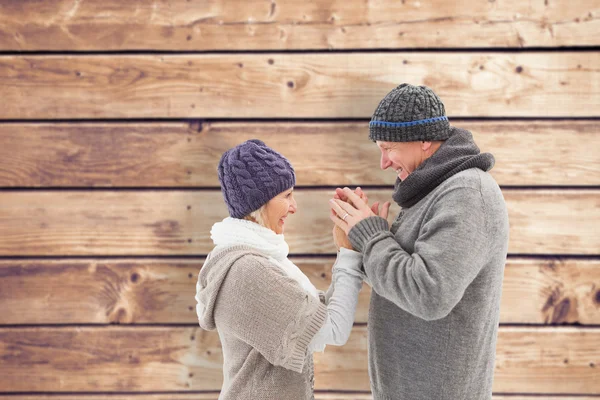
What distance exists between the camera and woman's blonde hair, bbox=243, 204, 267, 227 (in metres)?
1.39

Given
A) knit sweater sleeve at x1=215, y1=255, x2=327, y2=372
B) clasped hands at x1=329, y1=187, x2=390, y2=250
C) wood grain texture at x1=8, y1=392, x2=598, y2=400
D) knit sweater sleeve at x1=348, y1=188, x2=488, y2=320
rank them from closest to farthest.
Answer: knit sweater sleeve at x1=348, y1=188, x2=488, y2=320, knit sweater sleeve at x1=215, y1=255, x2=327, y2=372, clasped hands at x1=329, y1=187, x2=390, y2=250, wood grain texture at x1=8, y1=392, x2=598, y2=400

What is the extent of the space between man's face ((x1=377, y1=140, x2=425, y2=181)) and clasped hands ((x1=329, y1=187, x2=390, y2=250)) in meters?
0.14

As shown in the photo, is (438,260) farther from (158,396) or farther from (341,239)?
(158,396)

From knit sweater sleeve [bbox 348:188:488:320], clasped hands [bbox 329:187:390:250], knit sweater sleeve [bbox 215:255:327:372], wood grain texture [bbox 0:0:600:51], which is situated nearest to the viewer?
knit sweater sleeve [bbox 348:188:488:320]

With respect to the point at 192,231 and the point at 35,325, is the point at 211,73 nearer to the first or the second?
the point at 192,231

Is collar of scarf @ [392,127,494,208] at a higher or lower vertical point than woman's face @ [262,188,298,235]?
higher

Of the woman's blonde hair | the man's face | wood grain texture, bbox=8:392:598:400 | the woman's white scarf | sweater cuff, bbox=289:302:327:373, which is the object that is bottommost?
wood grain texture, bbox=8:392:598:400

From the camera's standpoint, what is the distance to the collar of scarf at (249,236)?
1.35 m

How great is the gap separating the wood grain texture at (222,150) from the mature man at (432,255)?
0.52m

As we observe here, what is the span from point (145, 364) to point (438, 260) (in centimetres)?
135

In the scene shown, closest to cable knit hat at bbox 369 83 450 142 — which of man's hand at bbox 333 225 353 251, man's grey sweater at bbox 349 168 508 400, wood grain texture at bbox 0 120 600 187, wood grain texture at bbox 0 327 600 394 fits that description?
man's grey sweater at bbox 349 168 508 400

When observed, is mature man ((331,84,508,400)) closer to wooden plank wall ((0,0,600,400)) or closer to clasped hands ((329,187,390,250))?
clasped hands ((329,187,390,250))

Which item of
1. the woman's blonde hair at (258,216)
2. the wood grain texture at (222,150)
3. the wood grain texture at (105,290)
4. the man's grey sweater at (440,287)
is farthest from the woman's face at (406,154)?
the wood grain texture at (105,290)

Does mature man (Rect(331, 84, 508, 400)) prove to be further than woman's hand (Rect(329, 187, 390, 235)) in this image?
No
